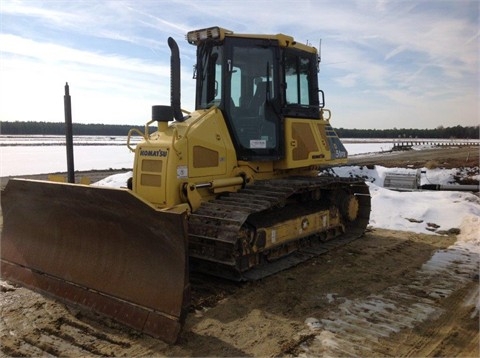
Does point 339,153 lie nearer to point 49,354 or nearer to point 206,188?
point 206,188

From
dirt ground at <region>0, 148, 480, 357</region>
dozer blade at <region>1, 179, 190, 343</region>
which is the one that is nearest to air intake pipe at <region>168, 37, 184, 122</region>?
dozer blade at <region>1, 179, 190, 343</region>

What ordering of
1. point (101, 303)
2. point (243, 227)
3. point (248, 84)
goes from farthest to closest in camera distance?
point (248, 84) → point (243, 227) → point (101, 303)

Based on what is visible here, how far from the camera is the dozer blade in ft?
13.4

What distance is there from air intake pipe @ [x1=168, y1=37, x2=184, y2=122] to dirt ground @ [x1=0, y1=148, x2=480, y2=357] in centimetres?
221

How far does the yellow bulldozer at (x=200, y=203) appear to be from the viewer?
4.34 m

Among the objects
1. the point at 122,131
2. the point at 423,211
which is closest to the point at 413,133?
the point at 122,131

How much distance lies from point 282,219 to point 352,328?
2.20m

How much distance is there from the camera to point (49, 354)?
366 cm

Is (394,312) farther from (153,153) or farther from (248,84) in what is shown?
(248,84)

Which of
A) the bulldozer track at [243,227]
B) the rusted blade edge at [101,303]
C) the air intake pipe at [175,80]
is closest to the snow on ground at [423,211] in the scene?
the bulldozer track at [243,227]

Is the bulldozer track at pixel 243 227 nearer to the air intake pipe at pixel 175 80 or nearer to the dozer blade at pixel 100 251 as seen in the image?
the dozer blade at pixel 100 251

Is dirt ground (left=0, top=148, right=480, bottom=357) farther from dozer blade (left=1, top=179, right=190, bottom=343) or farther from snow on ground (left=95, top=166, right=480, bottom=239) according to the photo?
snow on ground (left=95, top=166, right=480, bottom=239)

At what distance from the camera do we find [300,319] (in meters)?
4.35

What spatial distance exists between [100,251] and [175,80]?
7.77 feet
